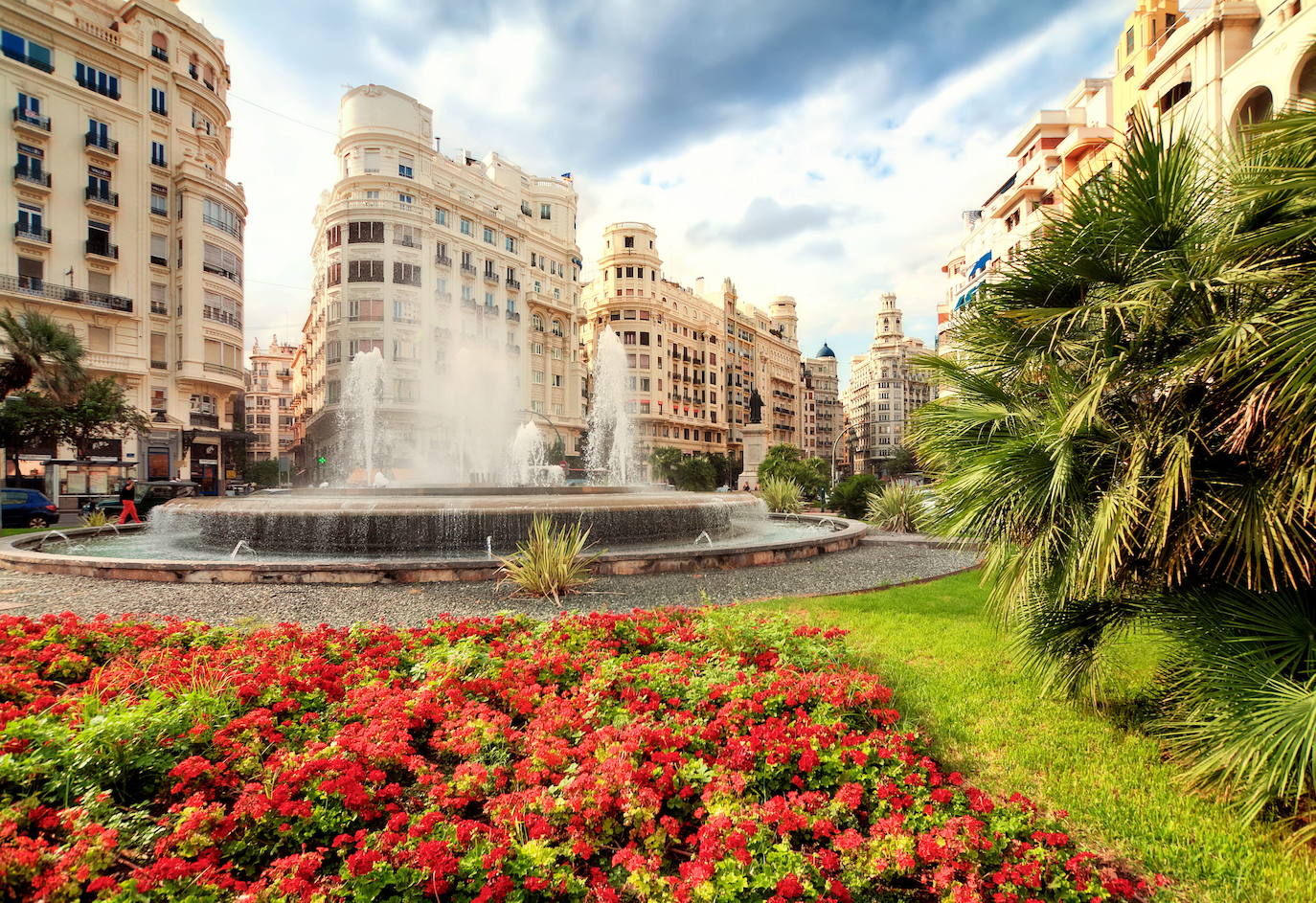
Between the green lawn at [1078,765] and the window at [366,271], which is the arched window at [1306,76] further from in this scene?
the window at [366,271]

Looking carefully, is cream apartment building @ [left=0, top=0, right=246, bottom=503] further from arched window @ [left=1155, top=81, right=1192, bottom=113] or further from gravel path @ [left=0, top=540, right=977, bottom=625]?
arched window @ [left=1155, top=81, right=1192, bottom=113]

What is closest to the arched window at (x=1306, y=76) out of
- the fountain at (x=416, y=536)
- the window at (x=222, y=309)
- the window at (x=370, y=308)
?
the fountain at (x=416, y=536)

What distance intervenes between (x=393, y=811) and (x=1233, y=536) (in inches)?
164

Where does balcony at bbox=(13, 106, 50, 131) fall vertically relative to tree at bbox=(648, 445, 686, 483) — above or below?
above

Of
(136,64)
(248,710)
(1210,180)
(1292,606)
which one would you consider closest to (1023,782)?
(1292,606)

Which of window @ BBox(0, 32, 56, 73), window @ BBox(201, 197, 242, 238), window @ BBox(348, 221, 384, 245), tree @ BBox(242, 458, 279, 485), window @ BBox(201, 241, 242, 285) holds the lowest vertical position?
tree @ BBox(242, 458, 279, 485)

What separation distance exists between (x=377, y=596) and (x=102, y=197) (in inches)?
1545

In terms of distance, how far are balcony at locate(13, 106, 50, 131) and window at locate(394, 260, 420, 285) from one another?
731 inches

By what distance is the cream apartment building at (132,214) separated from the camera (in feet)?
101

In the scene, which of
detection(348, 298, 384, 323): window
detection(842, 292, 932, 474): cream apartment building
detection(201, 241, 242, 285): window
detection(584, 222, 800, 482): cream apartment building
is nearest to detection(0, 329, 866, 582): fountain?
detection(201, 241, 242, 285): window

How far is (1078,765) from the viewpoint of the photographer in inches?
138

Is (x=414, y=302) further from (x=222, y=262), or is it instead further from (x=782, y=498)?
(x=782, y=498)

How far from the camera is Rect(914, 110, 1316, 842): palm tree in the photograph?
2.78m

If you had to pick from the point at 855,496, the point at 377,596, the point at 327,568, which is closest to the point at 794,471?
the point at 855,496
